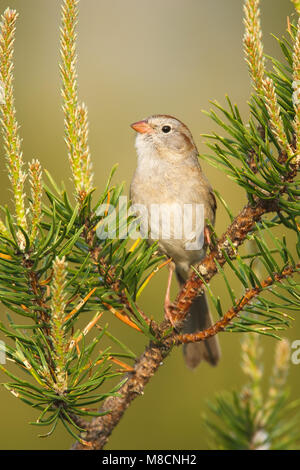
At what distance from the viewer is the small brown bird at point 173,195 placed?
222 cm

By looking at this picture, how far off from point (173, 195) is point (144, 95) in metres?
1.53

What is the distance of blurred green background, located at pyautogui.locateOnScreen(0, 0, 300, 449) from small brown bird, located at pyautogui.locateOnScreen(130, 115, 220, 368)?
0.14 metres

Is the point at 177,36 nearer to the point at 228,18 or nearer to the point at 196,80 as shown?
the point at 228,18

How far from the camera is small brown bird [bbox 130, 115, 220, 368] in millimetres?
2221

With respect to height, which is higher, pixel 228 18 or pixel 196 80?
pixel 228 18

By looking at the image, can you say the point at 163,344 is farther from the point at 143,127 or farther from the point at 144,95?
the point at 144,95

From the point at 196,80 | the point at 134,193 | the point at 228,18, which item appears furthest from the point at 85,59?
the point at 134,193

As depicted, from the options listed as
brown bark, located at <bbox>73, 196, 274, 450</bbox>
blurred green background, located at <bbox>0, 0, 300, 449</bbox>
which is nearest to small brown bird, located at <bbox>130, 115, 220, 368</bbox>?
blurred green background, located at <bbox>0, 0, 300, 449</bbox>

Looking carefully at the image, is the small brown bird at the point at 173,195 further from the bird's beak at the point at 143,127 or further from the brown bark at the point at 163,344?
the brown bark at the point at 163,344

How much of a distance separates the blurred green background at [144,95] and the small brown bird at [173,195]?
0.14 meters

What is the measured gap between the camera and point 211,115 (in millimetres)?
1322

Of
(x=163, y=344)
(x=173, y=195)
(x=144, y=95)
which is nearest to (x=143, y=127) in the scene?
(x=173, y=195)

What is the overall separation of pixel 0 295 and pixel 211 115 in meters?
0.61

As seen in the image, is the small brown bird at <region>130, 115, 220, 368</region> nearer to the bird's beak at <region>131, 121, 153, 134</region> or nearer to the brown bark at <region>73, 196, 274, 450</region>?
the bird's beak at <region>131, 121, 153, 134</region>
